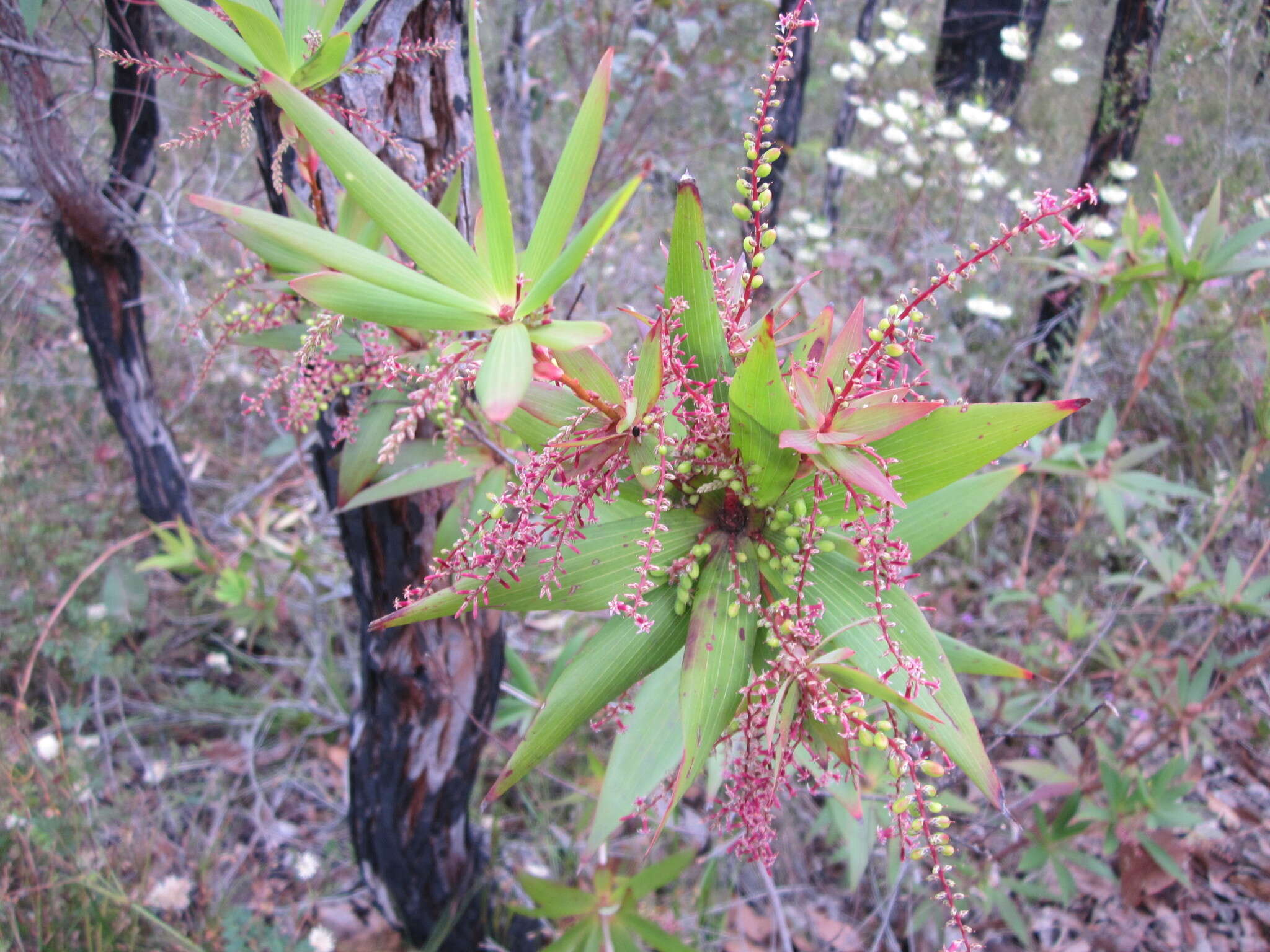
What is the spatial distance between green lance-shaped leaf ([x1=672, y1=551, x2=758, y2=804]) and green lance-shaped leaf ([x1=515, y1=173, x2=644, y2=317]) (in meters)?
0.40

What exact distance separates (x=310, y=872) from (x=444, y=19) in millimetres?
2377

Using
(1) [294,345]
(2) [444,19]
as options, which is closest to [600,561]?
(1) [294,345]

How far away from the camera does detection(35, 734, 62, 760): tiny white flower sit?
91.7 inches

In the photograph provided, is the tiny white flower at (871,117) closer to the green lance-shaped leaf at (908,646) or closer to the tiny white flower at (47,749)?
the green lance-shaped leaf at (908,646)

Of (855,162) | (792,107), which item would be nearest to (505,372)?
(792,107)

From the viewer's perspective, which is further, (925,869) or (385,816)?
(925,869)

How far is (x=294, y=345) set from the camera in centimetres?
122

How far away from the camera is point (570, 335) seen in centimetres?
66

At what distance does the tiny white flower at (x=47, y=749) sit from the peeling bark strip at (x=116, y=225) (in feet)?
2.96

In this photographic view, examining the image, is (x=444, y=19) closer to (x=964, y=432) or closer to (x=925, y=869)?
(x=964, y=432)

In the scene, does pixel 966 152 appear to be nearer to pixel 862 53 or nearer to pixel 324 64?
pixel 862 53

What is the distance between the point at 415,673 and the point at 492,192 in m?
1.29

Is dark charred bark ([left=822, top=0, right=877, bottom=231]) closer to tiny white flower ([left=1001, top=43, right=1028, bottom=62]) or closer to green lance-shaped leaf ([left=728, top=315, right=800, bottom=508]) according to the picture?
tiny white flower ([left=1001, top=43, right=1028, bottom=62])

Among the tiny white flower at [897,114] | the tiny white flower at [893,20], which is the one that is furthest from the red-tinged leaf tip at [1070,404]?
the tiny white flower at [893,20]
